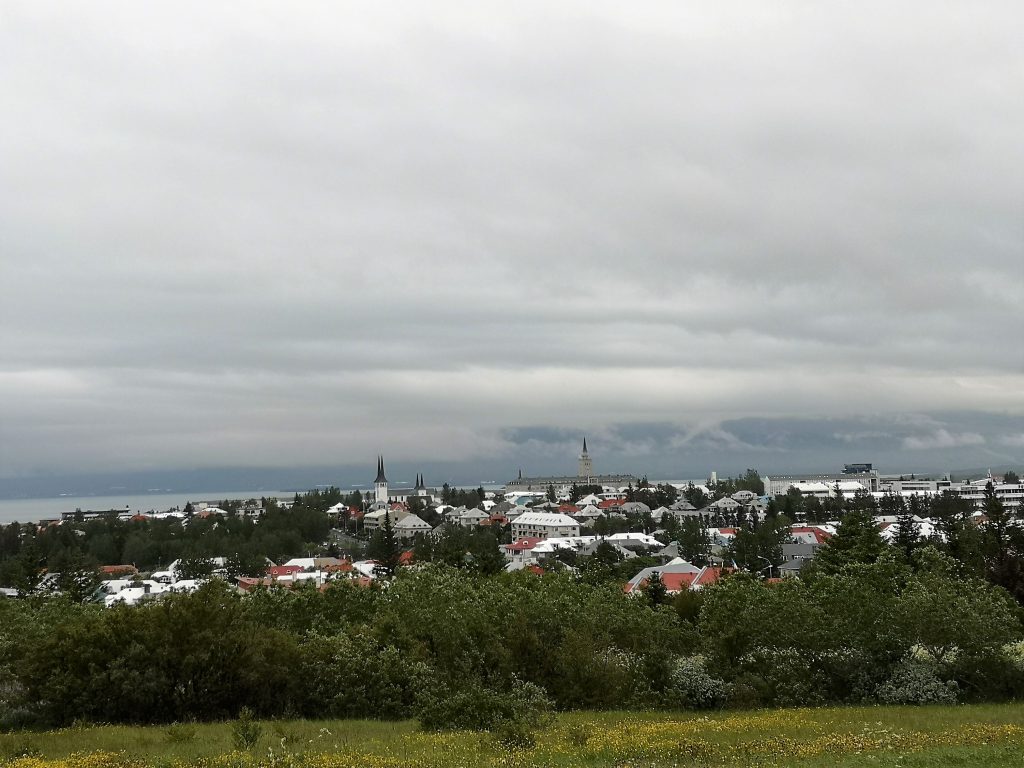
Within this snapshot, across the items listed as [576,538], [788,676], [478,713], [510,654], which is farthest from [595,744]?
[576,538]

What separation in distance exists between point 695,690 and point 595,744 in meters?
8.99

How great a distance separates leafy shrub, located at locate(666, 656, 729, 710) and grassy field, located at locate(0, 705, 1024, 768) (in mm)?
2868

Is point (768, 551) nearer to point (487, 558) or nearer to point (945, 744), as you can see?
point (487, 558)

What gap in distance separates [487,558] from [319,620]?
152 ft

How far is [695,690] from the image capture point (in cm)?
2161

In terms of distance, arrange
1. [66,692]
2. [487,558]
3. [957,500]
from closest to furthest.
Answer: [66,692], [487,558], [957,500]

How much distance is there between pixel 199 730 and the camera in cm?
1670

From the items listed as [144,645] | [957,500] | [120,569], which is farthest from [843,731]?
[957,500]

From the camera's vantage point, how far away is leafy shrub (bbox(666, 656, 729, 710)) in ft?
70.1

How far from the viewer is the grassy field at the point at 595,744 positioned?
462 inches

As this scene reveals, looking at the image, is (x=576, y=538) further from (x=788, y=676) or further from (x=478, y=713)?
(x=478, y=713)

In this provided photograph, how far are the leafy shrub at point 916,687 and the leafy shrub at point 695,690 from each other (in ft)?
12.7

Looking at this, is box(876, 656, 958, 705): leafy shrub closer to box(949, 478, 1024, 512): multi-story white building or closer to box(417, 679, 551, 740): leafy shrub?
box(417, 679, 551, 740): leafy shrub

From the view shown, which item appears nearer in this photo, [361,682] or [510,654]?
[361,682]
